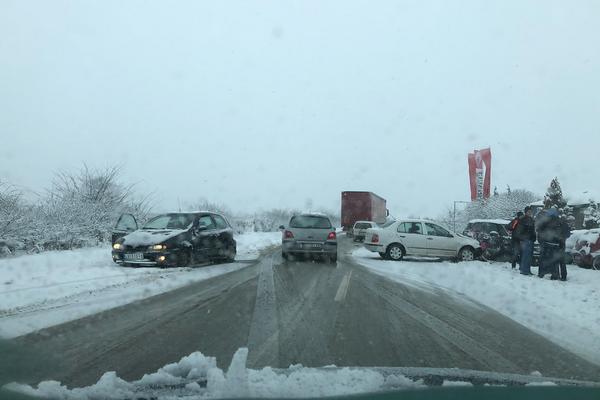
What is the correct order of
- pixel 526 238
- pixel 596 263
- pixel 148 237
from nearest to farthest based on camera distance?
pixel 148 237 < pixel 526 238 < pixel 596 263

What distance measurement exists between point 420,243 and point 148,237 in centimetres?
951

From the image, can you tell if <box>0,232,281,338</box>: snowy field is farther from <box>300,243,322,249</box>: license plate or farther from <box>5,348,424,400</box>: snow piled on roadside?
<box>5,348,424,400</box>: snow piled on roadside

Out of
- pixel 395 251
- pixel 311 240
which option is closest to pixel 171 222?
pixel 311 240

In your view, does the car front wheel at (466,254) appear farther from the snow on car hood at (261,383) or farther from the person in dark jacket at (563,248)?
the snow on car hood at (261,383)

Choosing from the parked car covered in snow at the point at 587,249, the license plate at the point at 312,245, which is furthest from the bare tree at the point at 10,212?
the parked car covered in snow at the point at 587,249

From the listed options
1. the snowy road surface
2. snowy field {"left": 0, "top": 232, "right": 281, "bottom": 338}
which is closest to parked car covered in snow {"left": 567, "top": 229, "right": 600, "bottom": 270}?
the snowy road surface

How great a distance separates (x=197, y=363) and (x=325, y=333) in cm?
233

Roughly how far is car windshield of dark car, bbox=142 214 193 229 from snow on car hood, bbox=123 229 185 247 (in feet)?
2.20

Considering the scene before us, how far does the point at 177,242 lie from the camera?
523 inches

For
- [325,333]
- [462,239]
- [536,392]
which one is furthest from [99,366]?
[462,239]

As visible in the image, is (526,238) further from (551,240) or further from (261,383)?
(261,383)

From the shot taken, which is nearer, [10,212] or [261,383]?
[261,383]

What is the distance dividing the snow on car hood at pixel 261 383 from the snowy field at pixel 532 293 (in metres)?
2.38

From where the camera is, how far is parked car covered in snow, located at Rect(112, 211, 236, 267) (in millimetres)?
12914
